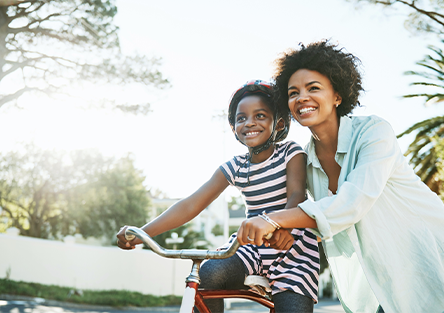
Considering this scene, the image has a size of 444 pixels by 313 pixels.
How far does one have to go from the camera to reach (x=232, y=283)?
2107mm

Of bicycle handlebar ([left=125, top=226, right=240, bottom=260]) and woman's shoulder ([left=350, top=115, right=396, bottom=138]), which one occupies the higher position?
woman's shoulder ([left=350, top=115, right=396, bottom=138])

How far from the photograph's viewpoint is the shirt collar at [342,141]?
2061 millimetres

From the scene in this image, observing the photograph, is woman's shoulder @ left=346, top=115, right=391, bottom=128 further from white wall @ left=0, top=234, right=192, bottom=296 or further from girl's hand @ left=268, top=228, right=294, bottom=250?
white wall @ left=0, top=234, right=192, bottom=296

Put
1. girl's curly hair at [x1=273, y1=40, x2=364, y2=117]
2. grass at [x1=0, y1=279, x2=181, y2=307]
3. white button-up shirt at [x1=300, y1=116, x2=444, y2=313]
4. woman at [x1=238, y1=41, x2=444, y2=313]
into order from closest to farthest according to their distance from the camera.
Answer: woman at [x1=238, y1=41, x2=444, y2=313], white button-up shirt at [x1=300, y1=116, x2=444, y2=313], girl's curly hair at [x1=273, y1=40, x2=364, y2=117], grass at [x1=0, y1=279, x2=181, y2=307]

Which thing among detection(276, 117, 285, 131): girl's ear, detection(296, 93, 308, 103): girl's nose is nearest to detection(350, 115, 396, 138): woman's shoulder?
detection(296, 93, 308, 103): girl's nose

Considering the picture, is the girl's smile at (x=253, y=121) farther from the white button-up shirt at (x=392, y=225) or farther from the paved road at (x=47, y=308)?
the paved road at (x=47, y=308)

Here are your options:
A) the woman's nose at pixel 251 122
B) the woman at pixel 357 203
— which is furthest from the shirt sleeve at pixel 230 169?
the woman at pixel 357 203

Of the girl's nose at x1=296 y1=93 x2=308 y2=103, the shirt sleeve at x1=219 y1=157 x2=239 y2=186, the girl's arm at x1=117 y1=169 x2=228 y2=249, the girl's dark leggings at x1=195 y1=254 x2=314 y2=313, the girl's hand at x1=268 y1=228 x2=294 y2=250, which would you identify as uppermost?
the girl's nose at x1=296 y1=93 x2=308 y2=103

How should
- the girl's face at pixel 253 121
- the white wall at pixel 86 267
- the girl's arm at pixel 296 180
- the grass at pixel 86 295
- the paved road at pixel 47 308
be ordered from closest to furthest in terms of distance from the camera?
the girl's arm at pixel 296 180 → the girl's face at pixel 253 121 → the paved road at pixel 47 308 → the grass at pixel 86 295 → the white wall at pixel 86 267

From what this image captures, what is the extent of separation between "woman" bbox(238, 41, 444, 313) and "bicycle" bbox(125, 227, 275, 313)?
0.20 meters

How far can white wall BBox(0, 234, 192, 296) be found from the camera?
59.2 ft

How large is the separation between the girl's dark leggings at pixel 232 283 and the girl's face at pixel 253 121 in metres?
0.66

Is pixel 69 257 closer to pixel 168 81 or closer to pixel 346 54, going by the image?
pixel 168 81

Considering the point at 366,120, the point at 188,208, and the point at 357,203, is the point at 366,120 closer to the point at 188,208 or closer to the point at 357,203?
the point at 357,203
